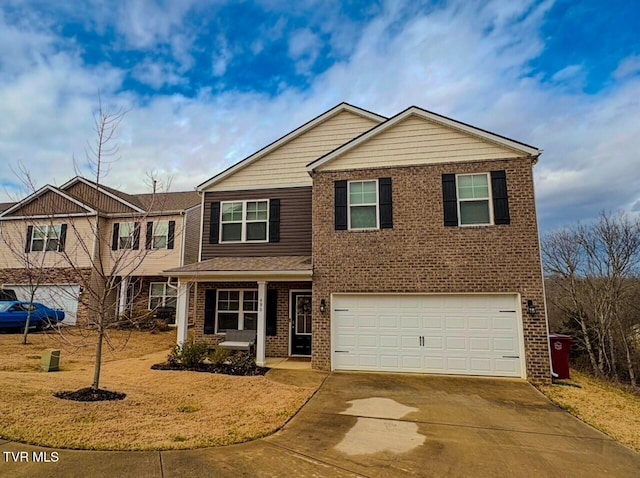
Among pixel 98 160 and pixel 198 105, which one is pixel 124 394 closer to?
pixel 98 160

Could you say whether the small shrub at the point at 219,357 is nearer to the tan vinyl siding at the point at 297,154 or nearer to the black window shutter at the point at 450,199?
the tan vinyl siding at the point at 297,154

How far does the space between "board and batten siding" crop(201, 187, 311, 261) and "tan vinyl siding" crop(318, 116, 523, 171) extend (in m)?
2.13

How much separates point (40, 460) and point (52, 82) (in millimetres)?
10189

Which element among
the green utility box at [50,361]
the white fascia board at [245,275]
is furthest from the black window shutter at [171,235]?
the green utility box at [50,361]

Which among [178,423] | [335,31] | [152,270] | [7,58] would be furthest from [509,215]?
[152,270]

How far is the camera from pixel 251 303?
1266 centimetres

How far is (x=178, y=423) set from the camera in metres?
5.77

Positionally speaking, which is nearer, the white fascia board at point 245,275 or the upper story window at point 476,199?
the upper story window at point 476,199

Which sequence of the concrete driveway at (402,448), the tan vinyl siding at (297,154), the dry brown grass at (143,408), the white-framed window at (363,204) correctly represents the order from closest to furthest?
1. the concrete driveway at (402,448)
2. the dry brown grass at (143,408)
3. the white-framed window at (363,204)
4. the tan vinyl siding at (297,154)

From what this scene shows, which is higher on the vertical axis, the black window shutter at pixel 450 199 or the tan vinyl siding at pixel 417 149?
the tan vinyl siding at pixel 417 149

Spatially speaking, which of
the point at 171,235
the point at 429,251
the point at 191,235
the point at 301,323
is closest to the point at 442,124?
the point at 429,251

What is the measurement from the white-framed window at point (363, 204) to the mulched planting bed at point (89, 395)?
7138 millimetres

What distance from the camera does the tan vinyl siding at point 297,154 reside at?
530 inches

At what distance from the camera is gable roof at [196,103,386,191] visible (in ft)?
44.3
